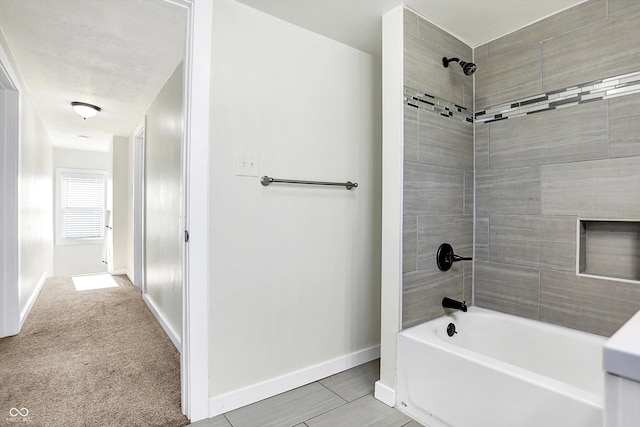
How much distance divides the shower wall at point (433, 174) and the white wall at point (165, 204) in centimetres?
143

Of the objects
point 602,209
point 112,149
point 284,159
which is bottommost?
point 602,209

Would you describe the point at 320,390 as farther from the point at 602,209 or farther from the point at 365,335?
the point at 602,209

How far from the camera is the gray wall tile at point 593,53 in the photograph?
166 cm

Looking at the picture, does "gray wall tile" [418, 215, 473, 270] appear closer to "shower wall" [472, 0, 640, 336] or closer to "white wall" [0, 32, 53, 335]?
"shower wall" [472, 0, 640, 336]

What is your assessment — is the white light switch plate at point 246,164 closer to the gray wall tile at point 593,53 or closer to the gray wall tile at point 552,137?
the gray wall tile at point 552,137

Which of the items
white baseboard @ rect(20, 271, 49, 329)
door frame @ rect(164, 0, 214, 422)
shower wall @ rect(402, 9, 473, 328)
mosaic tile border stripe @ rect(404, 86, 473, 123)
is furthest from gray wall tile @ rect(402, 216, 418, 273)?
white baseboard @ rect(20, 271, 49, 329)

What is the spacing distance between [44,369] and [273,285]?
1.64m

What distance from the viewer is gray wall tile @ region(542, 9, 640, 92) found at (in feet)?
5.46

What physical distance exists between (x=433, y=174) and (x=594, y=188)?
80 centimetres

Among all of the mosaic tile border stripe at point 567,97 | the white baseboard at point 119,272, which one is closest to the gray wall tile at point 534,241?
A: the mosaic tile border stripe at point 567,97

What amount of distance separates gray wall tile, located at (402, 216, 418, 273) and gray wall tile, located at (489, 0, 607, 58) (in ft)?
4.20

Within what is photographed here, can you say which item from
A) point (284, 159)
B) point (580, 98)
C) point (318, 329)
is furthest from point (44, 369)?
point (580, 98)

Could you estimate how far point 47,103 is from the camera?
11.9ft

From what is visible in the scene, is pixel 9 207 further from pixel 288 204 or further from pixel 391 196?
pixel 391 196
